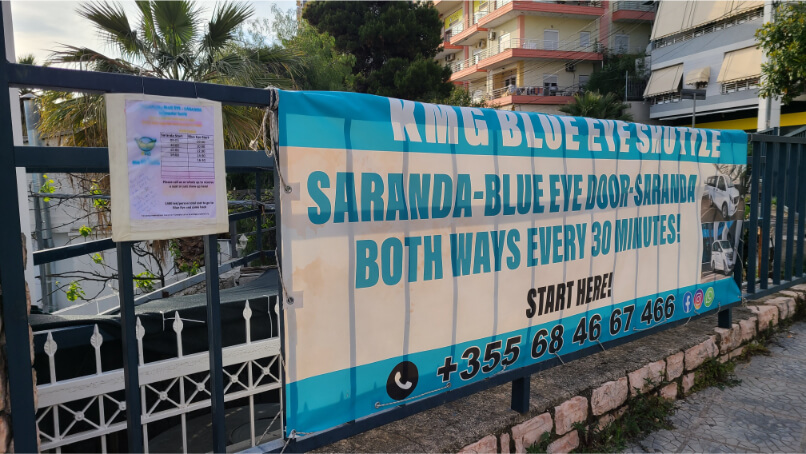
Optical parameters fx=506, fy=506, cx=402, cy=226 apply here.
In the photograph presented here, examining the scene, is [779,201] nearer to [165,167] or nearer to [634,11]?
[165,167]

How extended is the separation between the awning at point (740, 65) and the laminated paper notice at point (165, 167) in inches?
1034

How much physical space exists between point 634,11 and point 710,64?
27.8ft

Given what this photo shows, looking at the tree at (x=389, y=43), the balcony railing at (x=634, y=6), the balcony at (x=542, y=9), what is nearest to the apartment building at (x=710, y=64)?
the balcony railing at (x=634, y=6)

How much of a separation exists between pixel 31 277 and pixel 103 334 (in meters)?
2.23

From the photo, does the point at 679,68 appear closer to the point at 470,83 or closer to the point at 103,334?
the point at 470,83

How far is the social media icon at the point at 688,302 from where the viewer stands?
3.66 meters

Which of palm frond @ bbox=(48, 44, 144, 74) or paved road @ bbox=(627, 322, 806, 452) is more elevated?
palm frond @ bbox=(48, 44, 144, 74)

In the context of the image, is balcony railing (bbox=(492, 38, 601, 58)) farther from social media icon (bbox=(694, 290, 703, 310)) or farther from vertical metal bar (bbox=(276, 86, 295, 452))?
vertical metal bar (bbox=(276, 86, 295, 452))

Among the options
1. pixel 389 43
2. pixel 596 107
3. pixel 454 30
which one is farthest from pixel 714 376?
pixel 454 30

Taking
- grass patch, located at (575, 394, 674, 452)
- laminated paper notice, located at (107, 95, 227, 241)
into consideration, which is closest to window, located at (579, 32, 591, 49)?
grass patch, located at (575, 394, 674, 452)

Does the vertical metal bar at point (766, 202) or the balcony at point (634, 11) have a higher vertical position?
the balcony at point (634, 11)

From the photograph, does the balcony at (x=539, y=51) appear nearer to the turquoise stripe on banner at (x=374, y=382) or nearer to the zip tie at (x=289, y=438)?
the turquoise stripe on banner at (x=374, y=382)

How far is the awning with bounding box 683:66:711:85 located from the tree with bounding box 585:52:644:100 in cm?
462

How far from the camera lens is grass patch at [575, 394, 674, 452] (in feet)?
9.85
